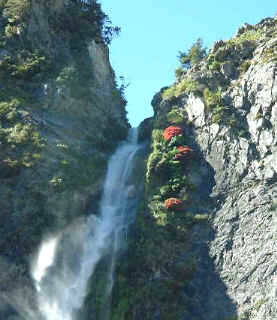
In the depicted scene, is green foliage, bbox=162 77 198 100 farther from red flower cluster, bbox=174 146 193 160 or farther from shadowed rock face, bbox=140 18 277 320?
red flower cluster, bbox=174 146 193 160

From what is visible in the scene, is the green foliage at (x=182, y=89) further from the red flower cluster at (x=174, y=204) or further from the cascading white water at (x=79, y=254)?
the red flower cluster at (x=174, y=204)

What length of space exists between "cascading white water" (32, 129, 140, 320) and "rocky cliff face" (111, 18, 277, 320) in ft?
6.07

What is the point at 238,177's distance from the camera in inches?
1549

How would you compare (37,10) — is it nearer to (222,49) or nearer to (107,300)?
(222,49)

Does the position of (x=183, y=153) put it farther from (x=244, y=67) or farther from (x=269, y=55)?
(x=269, y=55)

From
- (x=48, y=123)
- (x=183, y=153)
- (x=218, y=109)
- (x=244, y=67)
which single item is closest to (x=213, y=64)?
(x=244, y=67)

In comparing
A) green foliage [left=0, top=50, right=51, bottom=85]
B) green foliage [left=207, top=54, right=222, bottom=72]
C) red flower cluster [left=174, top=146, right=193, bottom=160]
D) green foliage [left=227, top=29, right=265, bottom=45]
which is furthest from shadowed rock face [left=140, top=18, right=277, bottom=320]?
green foliage [left=0, top=50, right=51, bottom=85]

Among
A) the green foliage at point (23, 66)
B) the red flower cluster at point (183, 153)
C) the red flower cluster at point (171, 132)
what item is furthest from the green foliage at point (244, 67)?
the green foliage at point (23, 66)

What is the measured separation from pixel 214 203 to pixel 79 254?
940 cm

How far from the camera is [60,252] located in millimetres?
Answer: 36625

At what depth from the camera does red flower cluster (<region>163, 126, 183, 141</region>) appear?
149 feet

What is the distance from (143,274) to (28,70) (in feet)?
76.0

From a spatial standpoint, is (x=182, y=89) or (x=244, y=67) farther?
Answer: (x=182, y=89)

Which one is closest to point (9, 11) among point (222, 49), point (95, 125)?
point (95, 125)
